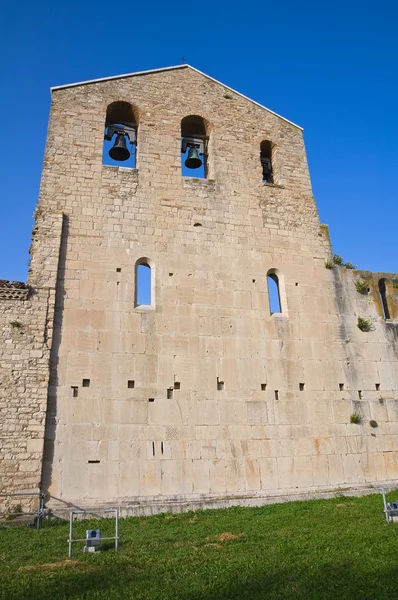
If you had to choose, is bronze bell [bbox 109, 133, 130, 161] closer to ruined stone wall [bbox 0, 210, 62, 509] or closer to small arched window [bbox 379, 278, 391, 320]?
ruined stone wall [bbox 0, 210, 62, 509]

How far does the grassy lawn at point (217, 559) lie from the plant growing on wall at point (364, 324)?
550cm

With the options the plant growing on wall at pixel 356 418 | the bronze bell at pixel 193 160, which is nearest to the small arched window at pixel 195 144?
the bronze bell at pixel 193 160

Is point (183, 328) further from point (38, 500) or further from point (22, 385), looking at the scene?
point (38, 500)

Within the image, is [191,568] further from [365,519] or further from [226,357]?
[226,357]

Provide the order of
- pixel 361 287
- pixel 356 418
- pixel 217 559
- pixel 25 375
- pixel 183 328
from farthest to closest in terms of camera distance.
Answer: pixel 361 287 < pixel 356 418 < pixel 183 328 < pixel 25 375 < pixel 217 559

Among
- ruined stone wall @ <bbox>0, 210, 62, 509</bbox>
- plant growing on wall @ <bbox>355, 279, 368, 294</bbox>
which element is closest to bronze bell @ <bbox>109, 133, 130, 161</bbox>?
ruined stone wall @ <bbox>0, 210, 62, 509</bbox>

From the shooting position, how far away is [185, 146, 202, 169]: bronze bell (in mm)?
14695

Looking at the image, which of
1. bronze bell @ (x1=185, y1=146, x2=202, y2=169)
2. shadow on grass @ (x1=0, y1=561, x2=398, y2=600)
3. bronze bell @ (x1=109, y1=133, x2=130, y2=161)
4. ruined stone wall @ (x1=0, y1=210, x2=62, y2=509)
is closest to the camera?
shadow on grass @ (x1=0, y1=561, x2=398, y2=600)

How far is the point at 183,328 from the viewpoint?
12250mm

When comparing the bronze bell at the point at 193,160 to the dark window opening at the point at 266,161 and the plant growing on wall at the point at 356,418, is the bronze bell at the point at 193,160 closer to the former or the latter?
the dark window opening at the point at 266,161

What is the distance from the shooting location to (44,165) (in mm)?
13008

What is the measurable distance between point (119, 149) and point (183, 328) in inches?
240

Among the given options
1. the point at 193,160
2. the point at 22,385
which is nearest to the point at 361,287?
the point at 193,160

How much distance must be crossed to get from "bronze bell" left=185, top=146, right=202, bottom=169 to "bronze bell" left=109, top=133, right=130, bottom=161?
1.93m
